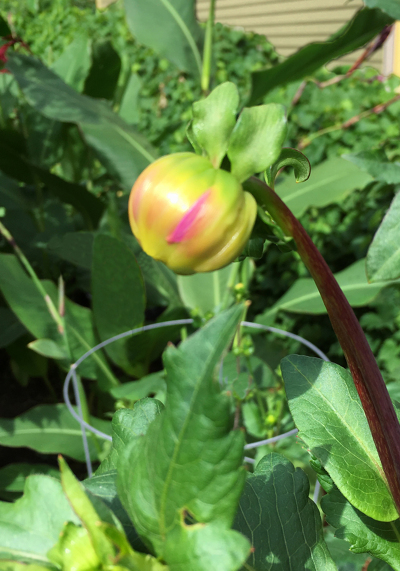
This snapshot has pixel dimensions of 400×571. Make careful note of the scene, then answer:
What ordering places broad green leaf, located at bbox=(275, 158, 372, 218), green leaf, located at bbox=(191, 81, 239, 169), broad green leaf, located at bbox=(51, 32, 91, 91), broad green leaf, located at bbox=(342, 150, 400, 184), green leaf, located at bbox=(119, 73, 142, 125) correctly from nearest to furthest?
green leaf, located at bbox=(191, 81, 239, 169)
broad green leaf, located at bbox=(342, 150, 400, 184)
broad green leaf, located at bbox=(275, 158, 372, 218)
broad green leaf, located at bbox=(51, 32, 91, 91)
green leaf, located at bbox=(119, 73, 142, 125)

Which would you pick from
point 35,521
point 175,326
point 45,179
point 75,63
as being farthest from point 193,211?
point 75,63

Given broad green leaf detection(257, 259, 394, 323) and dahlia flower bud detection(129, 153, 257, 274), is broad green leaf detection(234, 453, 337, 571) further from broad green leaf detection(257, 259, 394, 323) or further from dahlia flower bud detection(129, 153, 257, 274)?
broad green leaf detection(257, 259, 394, 323)

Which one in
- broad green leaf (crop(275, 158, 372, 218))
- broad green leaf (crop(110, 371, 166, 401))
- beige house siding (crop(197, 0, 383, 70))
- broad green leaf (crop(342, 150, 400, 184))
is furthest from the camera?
beige house siding (crop(197, 0, 383, 70))

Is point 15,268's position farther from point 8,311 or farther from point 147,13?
point 147,13

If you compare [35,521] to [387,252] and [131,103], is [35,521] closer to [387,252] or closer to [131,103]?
[387,252]

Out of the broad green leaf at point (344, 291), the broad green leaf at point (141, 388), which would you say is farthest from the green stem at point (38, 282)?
the broad green leaf at point (344, 291)

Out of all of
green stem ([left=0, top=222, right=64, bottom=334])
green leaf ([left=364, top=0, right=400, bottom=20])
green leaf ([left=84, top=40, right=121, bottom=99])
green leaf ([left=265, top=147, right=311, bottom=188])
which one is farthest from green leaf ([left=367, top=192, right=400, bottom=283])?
green leaf ([left=84, top=40, right=121, bottom=99])

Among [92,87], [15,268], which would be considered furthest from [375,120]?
[15,268]

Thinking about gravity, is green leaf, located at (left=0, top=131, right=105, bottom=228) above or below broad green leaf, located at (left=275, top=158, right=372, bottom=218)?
below
